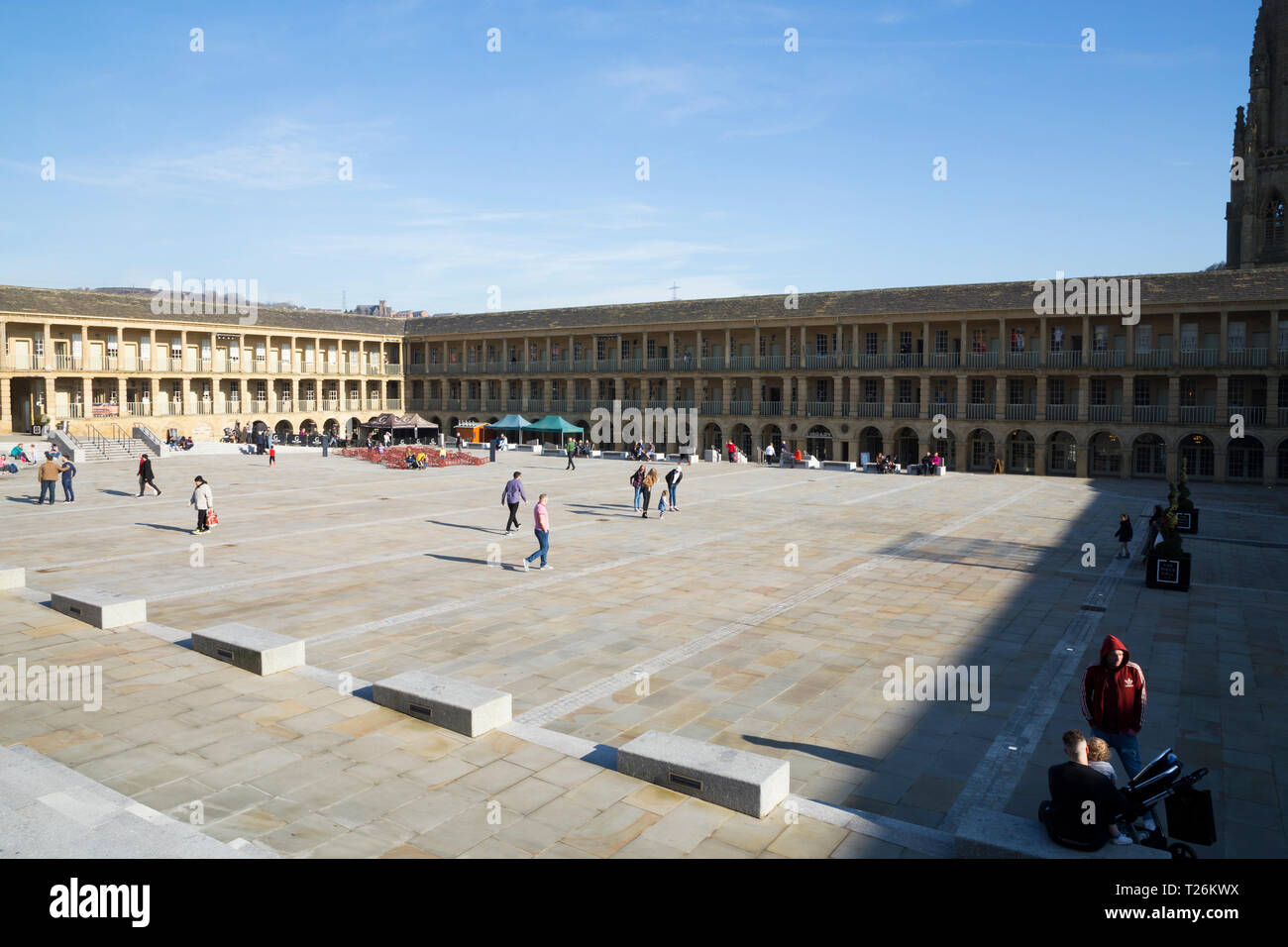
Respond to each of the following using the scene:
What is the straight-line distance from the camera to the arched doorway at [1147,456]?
4412cm

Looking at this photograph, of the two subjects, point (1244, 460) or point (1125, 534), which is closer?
point (1125, 534)

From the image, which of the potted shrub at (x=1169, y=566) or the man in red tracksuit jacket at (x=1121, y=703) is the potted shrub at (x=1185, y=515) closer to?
the potted shrub at (x=1169, y=566)

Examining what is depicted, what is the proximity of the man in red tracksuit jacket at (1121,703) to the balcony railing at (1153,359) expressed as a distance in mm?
42314

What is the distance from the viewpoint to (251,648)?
Result: 9.57 meters

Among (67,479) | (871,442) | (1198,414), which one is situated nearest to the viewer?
(67,479)

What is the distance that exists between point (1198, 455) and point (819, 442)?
19.8 meters

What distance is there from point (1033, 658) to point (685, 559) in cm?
772

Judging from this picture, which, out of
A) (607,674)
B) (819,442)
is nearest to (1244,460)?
(819,442)

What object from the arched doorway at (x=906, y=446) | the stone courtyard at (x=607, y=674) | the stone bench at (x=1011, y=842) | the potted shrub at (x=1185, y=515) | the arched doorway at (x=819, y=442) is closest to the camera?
the stone bench at (x=1011, y=842)

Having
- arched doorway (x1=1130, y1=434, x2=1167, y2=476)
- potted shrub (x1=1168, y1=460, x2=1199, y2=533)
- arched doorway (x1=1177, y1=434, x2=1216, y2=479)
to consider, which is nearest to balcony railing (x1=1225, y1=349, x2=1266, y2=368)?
arched doorway (x1=1177, y1=434, x2=1216, y2=479)

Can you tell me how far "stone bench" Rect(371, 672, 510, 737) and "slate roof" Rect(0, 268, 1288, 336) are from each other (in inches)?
1748

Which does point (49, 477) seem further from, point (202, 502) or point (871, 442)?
point (871, 442)

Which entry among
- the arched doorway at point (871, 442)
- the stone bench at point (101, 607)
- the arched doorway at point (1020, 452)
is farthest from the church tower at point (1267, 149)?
the stone bench at point (101, 607)

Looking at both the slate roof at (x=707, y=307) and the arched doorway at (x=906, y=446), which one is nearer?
the slate roof at (x=707, y=307)
